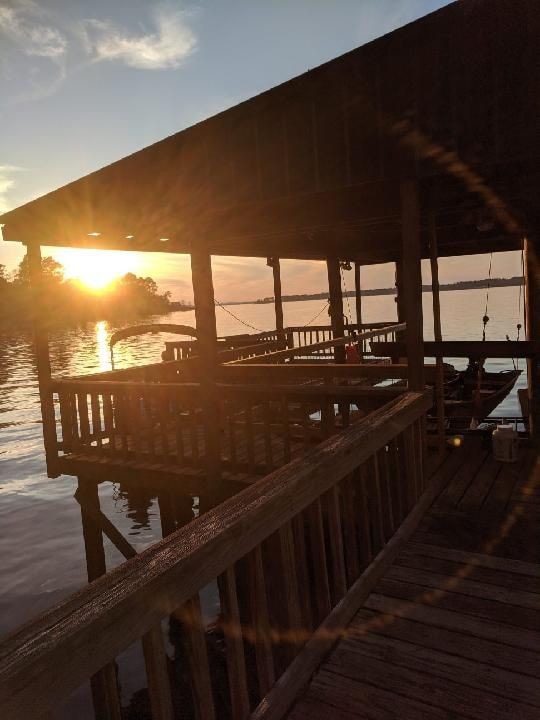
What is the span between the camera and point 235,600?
96.3 inches

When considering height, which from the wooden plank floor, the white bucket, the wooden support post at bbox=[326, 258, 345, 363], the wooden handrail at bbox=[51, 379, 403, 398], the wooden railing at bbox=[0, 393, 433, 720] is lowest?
the wooden plank floor

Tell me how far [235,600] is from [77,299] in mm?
152420

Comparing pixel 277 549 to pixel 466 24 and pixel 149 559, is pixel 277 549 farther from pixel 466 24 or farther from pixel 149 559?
pixel 466 24

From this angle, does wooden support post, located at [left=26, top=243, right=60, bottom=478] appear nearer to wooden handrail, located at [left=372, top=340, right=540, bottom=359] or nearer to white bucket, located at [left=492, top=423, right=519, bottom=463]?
wooden handrail, located at [left=372, top=340, right=540, bottom=359]

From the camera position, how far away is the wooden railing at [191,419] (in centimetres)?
597

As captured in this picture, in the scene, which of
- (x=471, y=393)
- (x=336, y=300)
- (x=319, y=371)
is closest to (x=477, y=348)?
(x=319, y=371)

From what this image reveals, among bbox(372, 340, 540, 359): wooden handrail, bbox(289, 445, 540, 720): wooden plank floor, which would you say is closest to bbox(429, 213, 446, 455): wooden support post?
bbox(372, 340, 540, 359): wooden handrail

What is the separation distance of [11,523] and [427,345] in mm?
13199

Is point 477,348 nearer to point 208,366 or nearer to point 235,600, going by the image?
point 208,366

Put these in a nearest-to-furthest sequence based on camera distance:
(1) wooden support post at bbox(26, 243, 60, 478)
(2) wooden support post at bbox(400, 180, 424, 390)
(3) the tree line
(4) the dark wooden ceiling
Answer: (4) the dark wooden ceiling < (2) wooden support post at bbox(400, 180, 424, 390) < (1) wooden support post at bbox(26, 243, 60, 478) < (3) the tree line

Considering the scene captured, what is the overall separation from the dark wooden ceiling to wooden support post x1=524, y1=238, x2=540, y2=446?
4.61 ft

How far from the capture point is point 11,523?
14.9 meters

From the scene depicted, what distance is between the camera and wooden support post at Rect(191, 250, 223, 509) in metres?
6.58

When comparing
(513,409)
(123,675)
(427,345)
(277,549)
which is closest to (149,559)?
(277,549)
